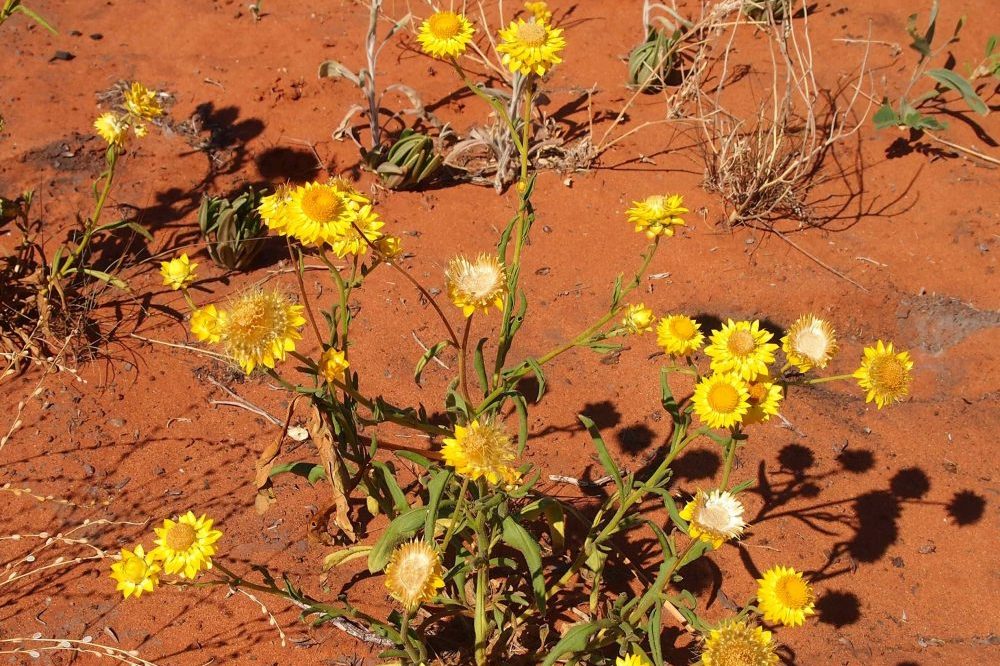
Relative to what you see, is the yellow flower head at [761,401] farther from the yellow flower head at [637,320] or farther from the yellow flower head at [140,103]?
the yellow flower head at [140,103]

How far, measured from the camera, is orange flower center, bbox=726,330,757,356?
6.77ft

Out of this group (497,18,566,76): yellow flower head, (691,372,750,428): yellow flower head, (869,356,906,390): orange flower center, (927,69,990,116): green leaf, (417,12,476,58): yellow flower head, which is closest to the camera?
(691,372,750,428): yellow flower head

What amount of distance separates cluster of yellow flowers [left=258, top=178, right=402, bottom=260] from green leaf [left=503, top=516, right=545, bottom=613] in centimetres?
88

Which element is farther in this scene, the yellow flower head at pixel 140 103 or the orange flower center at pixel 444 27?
the yellow flower head at pixel 140 103

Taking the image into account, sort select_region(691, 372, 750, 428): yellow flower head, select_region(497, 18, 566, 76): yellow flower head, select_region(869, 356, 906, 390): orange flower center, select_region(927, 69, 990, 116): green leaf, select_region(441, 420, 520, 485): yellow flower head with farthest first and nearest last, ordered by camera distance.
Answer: select_region(927, 69, 990, 116): green leaf < select_region(497, 18, 566, 76): yellow flower head < select_region(869, 356, 906, 390): orange flower center < select_region(691, 372, 750, 428): yellow flower head < select_region(441, 420, 520, 485): yellow flower head

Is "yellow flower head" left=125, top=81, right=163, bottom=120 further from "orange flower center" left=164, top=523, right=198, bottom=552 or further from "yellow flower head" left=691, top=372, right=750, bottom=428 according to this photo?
"yellow flower head" left=691, top=372, right=750, bottom=428

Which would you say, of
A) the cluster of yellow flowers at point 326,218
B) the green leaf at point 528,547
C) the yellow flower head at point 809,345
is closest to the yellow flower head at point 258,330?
the cluster of yellow flowers at point 326,218

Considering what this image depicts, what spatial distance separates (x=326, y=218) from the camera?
6.20ft

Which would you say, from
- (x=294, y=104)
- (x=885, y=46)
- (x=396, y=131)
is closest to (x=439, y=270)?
(x=396, y=131)

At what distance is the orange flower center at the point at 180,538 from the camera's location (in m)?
1.85

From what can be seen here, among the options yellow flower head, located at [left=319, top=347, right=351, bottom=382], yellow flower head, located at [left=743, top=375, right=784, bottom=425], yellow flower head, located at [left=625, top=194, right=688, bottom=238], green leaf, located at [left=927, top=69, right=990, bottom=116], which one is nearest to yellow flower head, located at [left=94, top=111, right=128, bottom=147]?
yellow flower head, located at [left=319, top=347, right=351, bottom=382]

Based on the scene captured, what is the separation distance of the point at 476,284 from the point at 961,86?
10.6 feet

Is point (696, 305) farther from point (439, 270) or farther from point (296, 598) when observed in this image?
point (296, 598)

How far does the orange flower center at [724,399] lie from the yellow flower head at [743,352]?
61 mm
